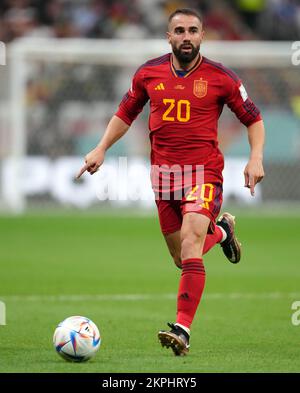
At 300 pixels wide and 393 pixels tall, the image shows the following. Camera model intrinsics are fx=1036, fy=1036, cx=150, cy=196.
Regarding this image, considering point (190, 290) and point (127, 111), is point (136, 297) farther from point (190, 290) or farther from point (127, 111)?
point (190, 290)

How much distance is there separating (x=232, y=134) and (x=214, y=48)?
1.79 m

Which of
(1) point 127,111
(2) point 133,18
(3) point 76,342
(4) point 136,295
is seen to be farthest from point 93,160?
(2) point 133,18

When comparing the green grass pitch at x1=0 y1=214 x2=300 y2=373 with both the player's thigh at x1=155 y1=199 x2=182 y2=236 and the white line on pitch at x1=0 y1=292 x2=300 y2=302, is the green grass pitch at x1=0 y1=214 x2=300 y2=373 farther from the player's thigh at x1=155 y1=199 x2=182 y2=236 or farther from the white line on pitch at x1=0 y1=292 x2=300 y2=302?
the player's thigh at x1=155 y1=199 x2=182 y2=236

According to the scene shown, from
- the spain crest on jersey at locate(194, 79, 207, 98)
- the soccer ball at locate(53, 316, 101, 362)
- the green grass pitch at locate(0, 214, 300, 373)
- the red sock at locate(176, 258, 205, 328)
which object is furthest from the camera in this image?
the spain crest on jersey at locate(194, 79, 207, 98)

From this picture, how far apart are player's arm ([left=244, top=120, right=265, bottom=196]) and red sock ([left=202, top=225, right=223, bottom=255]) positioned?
65cm

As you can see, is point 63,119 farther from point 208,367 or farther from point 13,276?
point 208,367

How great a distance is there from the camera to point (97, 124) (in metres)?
20.0

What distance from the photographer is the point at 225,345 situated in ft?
24.3

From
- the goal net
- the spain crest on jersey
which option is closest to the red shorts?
the spain crest on jersey

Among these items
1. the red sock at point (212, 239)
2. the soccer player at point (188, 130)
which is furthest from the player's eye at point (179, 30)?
the red sock at point (212, 239)

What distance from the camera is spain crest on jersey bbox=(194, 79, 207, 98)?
7410mm

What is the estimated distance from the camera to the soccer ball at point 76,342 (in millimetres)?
6520

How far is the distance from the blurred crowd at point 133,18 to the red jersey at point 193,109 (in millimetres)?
16019
